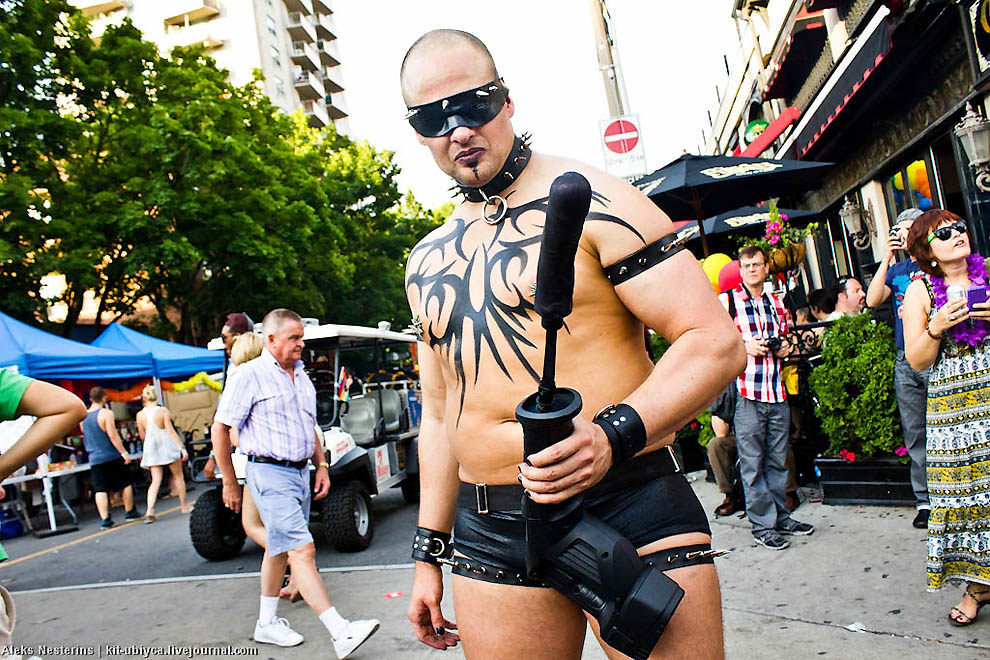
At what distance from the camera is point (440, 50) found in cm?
183

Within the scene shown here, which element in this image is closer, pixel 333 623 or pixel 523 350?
pixel 523 350

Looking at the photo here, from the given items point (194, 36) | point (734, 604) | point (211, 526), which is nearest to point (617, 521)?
point (734, 604)

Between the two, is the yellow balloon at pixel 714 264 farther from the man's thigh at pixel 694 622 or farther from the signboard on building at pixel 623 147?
the man's thigh at pixel 694 622

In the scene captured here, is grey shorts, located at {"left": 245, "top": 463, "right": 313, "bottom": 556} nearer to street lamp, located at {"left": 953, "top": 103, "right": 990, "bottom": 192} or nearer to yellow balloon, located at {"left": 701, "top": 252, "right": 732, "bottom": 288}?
yellow balloon, located at {"left": 701, "top": 252, "right": 732, "bottom": 288}

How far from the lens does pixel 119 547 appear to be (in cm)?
892

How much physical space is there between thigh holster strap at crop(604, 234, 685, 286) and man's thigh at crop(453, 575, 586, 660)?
717 mm

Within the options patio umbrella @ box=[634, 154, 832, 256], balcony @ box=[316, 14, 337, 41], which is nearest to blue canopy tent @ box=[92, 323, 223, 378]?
patio umbrella @ box=[634, 154, 832, 256]

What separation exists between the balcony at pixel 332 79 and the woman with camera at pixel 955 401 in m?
58.7

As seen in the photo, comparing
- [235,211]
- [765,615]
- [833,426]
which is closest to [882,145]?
[833,426]

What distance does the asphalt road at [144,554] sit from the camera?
709 centimetres

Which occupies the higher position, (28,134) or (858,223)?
(28,134)

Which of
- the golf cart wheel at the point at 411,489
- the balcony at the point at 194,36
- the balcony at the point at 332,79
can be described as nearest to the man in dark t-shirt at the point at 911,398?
the golf cart wheel at the point at 411,489

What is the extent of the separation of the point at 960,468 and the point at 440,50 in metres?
3.00

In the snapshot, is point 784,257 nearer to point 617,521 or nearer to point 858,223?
point 617,521
